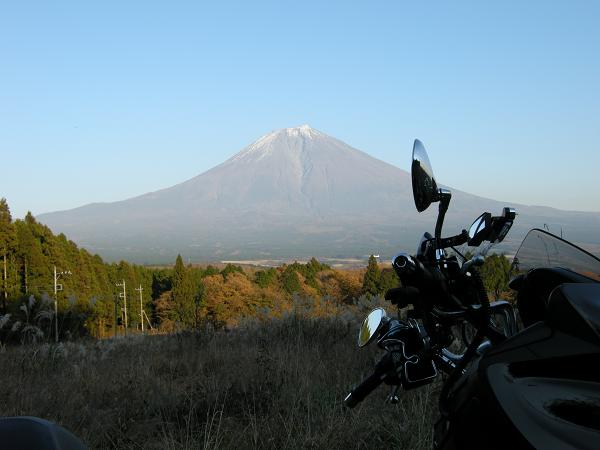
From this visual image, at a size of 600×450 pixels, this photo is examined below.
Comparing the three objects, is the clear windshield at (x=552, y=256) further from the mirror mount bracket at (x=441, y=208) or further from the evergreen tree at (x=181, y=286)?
the evergreen tree at (x=181, y=286)

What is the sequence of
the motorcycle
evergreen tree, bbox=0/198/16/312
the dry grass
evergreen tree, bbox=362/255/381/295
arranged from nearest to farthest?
1. the motorcycle
2. the dry grass
3. evergreen tree, bbox=0/198/16/312
4. evergreen tree, bbox=362/255/381/295

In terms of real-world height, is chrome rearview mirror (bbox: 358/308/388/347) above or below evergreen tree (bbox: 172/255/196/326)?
above

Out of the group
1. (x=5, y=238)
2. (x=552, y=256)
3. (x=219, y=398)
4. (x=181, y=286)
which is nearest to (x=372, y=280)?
(x=181, y=286)

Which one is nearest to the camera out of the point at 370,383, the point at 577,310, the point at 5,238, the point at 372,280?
the point at 577,310

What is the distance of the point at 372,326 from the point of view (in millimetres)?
1658

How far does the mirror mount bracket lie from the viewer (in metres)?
1.60

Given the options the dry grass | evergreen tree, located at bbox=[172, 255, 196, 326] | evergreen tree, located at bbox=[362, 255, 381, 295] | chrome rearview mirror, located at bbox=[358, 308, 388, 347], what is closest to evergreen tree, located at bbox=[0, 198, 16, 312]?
evergreen tree, located at bbox=[172, 255, 196, 326]

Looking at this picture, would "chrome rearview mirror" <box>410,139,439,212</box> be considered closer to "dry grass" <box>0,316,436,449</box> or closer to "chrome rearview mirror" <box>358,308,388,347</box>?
"chrome rearview mirror" <box>358,308,388,347</box>

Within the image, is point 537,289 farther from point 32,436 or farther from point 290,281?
point 290,281

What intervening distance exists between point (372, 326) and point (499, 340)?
1.18 ft

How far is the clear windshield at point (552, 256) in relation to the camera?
Result: 1359 mm

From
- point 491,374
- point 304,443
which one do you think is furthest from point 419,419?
point 491,374

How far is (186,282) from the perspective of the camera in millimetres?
46938

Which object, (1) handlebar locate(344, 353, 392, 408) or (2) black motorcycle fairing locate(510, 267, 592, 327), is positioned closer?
(2) black motorcycle fairing locate(510, 267, 592, 327)
